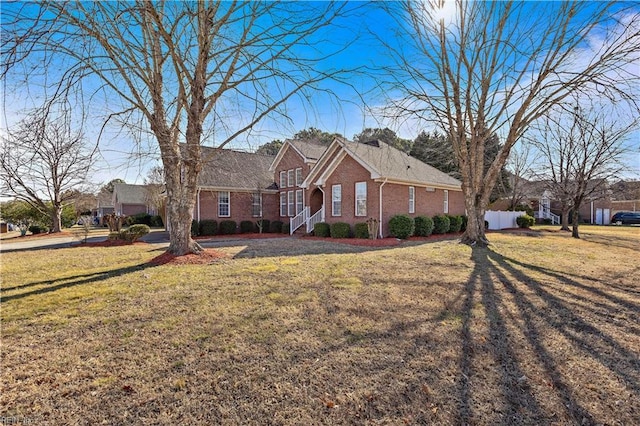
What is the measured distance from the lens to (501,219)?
27906 millimetres

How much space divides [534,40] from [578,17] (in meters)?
1.29

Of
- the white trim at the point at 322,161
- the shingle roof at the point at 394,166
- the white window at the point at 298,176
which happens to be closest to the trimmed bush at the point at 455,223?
the shingle roof at the point at 394,166

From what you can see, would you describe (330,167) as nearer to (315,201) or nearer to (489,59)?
(315,201)

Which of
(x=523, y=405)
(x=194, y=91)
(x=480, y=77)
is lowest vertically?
(x=523, y=405)

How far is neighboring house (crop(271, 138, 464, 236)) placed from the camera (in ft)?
57.2

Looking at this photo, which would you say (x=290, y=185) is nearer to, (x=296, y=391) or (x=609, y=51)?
(x=609, y=51)

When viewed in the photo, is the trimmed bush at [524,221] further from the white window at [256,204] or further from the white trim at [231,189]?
the white window at [256,204]

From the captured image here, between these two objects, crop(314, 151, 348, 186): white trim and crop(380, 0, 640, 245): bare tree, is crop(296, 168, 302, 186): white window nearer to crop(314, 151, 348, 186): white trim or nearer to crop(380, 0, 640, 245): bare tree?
crop(314, 151, 348, 186): white trim


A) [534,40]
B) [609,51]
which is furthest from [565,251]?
[534,40]

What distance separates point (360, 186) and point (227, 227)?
10.0 meters

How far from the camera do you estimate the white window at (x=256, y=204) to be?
2457 cm

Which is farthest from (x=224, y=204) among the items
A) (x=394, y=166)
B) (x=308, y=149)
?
(x=394, y=166)

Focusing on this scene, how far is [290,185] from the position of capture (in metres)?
24.9

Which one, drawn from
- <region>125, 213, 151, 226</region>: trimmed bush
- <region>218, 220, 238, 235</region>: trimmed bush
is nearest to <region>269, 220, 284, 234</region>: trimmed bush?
<region>218, 220, 238, 235</region>: trimmed bush
